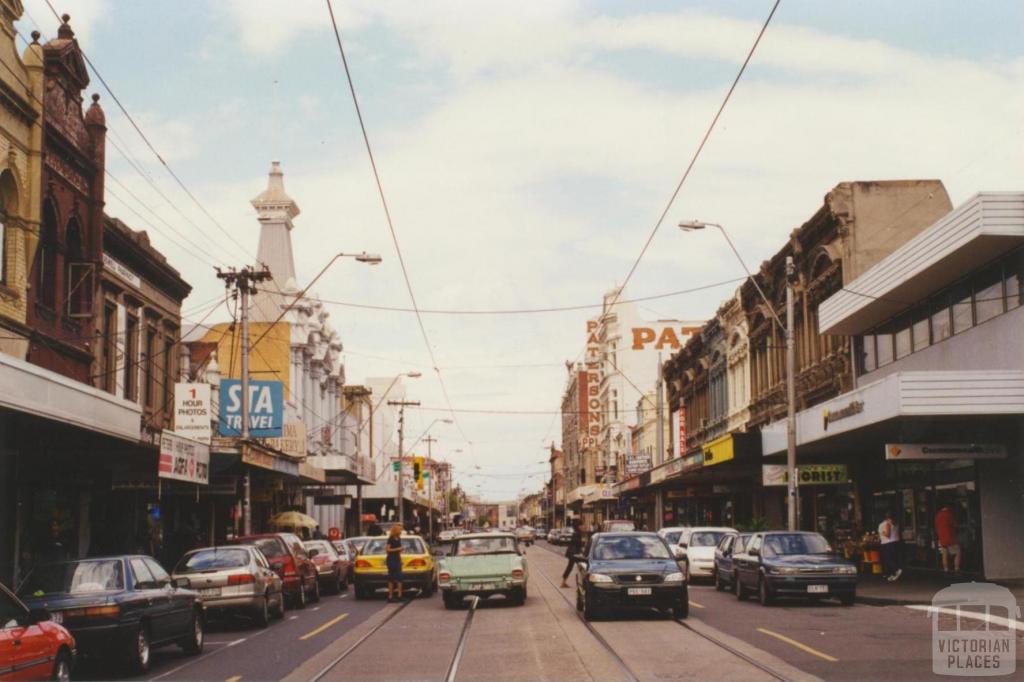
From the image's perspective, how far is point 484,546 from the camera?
25.5 metres

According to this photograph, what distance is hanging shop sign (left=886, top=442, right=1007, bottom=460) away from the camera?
87.4 feet

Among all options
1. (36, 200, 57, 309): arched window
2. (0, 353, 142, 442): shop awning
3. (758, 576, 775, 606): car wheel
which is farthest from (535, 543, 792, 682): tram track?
(36, 200, 57, 309): arched window

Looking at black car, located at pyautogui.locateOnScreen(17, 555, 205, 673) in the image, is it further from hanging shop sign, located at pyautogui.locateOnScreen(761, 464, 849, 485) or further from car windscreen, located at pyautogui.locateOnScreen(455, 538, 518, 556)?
hanging shop sign, located at pyautogui.locateOnScreen(761, 464, 849, 485)

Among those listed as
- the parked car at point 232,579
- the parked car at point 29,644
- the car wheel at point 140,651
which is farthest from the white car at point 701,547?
the parked car at point 29,644

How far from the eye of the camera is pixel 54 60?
95.5 feet

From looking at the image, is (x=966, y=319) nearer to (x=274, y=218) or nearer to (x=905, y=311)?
(x=905, y=311)

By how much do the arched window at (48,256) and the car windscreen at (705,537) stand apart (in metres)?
17.7

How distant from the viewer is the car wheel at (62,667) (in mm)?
12020

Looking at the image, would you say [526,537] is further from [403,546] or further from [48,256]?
[48,256]

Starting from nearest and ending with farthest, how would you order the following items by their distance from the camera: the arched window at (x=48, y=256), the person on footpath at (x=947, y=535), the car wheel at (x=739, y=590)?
the car wheel at (x=739, y=590) < the person on footpath at (x=947, y=535) < the arched window at (x=48, y=256)

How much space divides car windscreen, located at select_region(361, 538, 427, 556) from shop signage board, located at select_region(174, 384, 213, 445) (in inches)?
190

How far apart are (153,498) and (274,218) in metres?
32.1

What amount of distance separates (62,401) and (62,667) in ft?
28.4

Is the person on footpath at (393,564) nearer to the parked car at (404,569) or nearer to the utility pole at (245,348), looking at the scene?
the parked car at (404,569)
